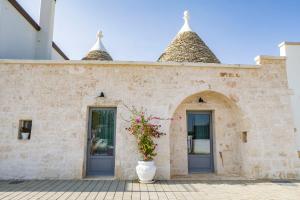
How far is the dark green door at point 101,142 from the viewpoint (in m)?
7.14

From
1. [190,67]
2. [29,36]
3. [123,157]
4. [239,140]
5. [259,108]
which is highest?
[29,36]

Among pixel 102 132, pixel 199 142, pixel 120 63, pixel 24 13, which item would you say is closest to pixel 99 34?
pixel 24 13

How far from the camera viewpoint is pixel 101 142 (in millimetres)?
7297

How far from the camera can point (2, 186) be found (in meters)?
5.93

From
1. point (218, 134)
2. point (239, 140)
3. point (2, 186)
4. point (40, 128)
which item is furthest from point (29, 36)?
point (239, 140)

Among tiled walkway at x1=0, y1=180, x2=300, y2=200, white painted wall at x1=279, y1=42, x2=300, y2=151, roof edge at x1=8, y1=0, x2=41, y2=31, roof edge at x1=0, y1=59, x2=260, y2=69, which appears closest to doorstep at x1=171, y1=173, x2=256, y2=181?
tiled walkway at x1=0, y1=180, x2=300, y2=200

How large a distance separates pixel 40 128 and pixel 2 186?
1.72m

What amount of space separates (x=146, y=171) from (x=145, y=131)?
105 centimetres

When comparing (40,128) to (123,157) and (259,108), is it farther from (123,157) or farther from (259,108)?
(259,108)

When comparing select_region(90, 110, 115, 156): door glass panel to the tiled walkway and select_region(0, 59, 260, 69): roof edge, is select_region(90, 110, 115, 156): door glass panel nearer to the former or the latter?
the tiled walkway

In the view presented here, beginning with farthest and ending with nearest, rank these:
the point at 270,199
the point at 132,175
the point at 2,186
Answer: the point at 132,175
the point at 2,186
the point at 270,199

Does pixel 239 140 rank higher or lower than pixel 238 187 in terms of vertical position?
higher

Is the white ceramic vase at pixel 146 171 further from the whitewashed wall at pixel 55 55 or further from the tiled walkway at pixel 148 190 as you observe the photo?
the whitewashed wall at pixel 55 55

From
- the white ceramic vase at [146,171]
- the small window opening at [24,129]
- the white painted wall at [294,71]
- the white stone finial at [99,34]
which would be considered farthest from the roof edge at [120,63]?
the white stone finial at [99,34]
